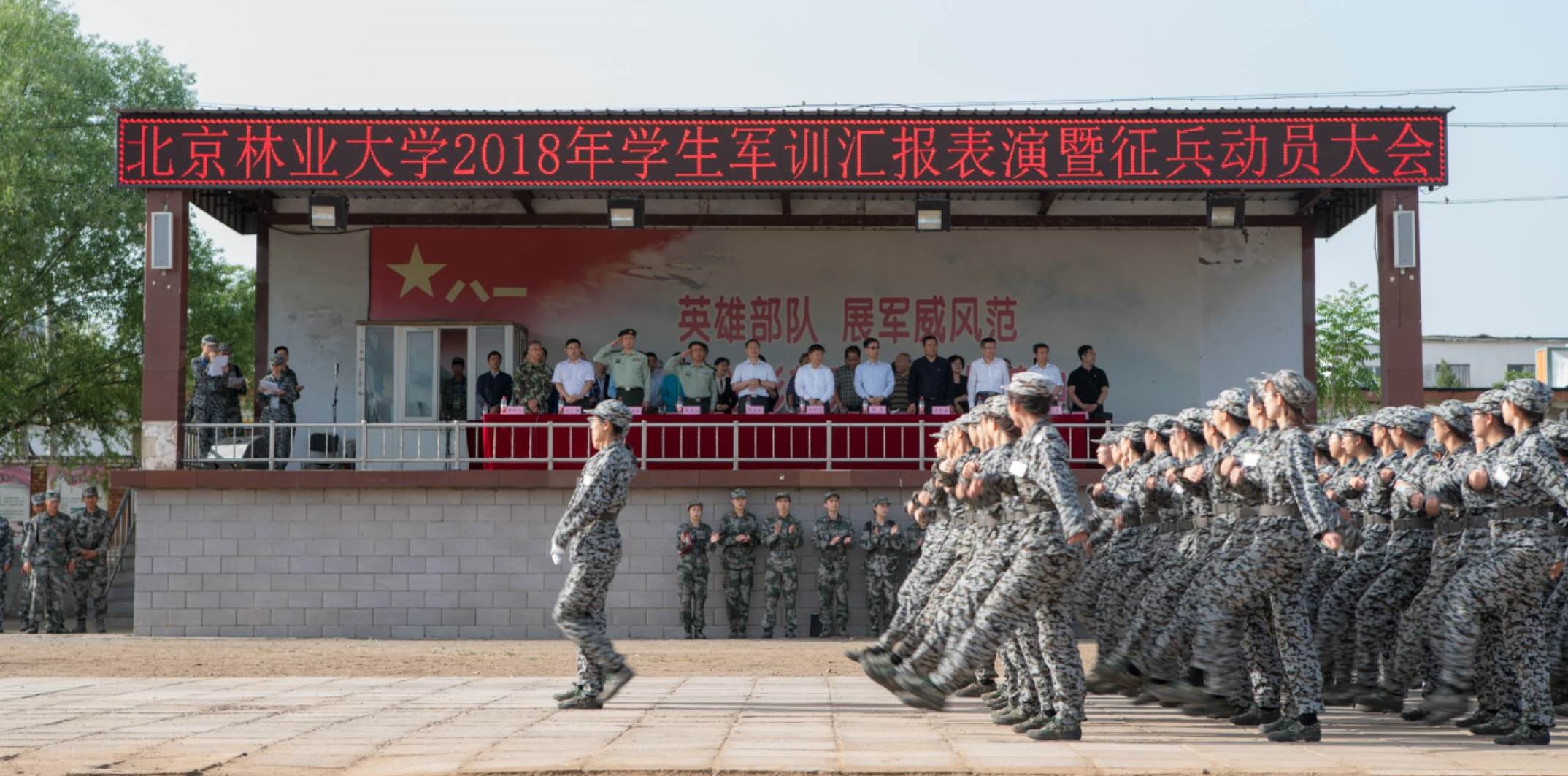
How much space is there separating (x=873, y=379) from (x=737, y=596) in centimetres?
296

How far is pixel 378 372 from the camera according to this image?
21547mm

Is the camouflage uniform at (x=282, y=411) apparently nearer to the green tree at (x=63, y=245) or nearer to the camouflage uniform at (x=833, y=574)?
the camouflage uniform at (x=833, y=574)

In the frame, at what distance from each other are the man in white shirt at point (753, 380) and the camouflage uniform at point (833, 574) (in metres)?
1.48

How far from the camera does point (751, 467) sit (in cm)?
1827

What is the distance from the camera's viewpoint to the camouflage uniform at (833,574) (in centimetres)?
1797

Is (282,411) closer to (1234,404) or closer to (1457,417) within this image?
(1234,404)

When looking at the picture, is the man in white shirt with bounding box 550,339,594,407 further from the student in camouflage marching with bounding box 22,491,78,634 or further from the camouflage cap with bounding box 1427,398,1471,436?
Result: the camouflage cap with bounding box 1427,398,1471,436

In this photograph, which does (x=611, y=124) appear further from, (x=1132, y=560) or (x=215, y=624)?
(x=1132, y=560)

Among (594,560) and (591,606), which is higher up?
(594,560)

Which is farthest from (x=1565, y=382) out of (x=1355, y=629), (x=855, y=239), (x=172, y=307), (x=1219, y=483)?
(x=172, y=307)

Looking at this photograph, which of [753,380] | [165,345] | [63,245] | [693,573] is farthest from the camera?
[63,245]

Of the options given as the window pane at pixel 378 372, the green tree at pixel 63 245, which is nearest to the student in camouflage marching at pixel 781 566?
the window pane at pixel 378 372

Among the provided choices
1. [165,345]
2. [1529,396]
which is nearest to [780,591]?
[165,345]

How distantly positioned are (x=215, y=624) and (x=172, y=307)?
3.59 metres
